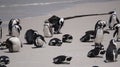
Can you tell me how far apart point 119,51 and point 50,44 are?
336 cm

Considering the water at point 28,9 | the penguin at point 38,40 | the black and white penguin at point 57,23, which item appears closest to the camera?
the penguin at point 38,40

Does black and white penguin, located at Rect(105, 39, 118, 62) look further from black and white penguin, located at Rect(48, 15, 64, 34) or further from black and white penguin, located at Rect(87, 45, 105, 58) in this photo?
black and white penguin, located at Rect(48, 15, 64, 34)

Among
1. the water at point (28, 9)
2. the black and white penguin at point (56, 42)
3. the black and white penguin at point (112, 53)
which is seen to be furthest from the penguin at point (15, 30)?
the water at point (28, 9)

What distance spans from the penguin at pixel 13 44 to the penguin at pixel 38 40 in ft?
2.51

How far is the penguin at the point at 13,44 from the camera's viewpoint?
15.0 metres

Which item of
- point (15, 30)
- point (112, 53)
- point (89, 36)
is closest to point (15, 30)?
point (15, 30)

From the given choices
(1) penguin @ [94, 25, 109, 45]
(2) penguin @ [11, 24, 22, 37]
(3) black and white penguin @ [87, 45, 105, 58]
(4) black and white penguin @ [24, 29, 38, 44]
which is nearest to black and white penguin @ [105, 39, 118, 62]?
(3) black and white penguin @ [87, 45, 105, 58]

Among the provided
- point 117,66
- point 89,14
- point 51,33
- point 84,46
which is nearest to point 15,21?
point 51,33

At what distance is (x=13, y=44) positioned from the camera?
15039 millimetres

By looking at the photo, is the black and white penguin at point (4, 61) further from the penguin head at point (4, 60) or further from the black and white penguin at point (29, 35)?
the black and white penguin at point (29, 35)

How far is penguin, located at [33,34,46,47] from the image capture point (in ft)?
51.4

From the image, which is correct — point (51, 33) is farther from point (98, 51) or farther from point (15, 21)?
point (98, 51)

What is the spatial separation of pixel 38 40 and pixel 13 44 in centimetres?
114

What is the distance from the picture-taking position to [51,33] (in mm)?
18500
